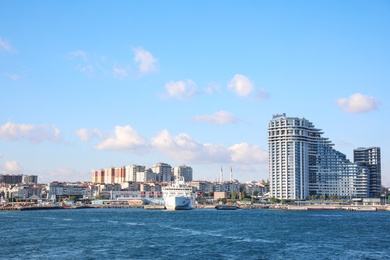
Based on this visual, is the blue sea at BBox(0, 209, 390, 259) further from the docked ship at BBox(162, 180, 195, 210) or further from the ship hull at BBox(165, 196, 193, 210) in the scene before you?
the docked ship at BBox(162, 180, 195, 210)

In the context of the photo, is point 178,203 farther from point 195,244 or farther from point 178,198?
point 195,244

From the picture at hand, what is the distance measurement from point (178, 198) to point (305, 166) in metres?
43.5

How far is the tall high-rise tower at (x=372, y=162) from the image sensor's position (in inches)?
6280

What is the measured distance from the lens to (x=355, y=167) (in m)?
152

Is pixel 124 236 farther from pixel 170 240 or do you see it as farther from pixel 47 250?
pixel 47 250

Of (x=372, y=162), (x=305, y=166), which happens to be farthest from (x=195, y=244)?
(x=372, y=162)

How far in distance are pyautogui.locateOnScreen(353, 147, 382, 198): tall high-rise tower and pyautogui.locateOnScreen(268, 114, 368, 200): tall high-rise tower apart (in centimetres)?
691

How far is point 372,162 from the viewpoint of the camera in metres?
165

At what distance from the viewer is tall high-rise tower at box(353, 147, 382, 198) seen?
160 m

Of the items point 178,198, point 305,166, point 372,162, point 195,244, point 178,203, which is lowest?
point 178,203

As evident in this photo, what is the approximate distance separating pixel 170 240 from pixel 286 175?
335 ft

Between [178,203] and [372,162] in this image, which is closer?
[178,203]

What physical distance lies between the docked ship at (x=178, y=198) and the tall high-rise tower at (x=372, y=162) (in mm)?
54113

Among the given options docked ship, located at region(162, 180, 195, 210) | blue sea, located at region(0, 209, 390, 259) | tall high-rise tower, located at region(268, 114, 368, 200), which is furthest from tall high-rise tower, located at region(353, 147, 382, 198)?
blue sea, located at region(0, 209, 390, 259)
